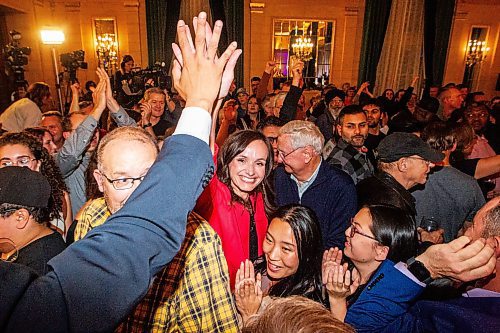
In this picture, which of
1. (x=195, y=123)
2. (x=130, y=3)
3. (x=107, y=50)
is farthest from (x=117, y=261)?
(x=107, y=50)

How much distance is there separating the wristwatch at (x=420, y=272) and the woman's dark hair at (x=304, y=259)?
680mm

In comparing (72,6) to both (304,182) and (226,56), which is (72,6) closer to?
(304,182)

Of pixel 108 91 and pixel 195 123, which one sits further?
pixel 108 91

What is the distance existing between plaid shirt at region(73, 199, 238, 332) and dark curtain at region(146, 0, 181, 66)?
1097 centimetres

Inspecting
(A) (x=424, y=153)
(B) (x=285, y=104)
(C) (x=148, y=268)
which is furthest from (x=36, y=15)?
(C) (x=148, y=268)

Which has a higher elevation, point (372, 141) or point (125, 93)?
point (125, 93)

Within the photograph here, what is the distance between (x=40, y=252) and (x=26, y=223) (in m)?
0.17

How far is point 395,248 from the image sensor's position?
1.74m

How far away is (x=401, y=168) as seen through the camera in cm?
248

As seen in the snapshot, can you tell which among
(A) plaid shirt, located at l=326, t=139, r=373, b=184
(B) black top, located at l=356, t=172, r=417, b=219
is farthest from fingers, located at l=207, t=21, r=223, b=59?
(A) plaid shirt, located at l=326, t=139, r=373, b=184

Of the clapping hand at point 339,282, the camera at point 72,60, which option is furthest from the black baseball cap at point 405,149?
the camera at point 72,60

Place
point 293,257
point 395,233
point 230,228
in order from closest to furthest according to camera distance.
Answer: point 395,233 < point 293,257 < point 230,228

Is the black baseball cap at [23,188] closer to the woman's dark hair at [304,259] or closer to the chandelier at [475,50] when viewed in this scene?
the woman's dark hair at [304,259]

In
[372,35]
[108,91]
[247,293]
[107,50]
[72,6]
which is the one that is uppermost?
[72,6]
